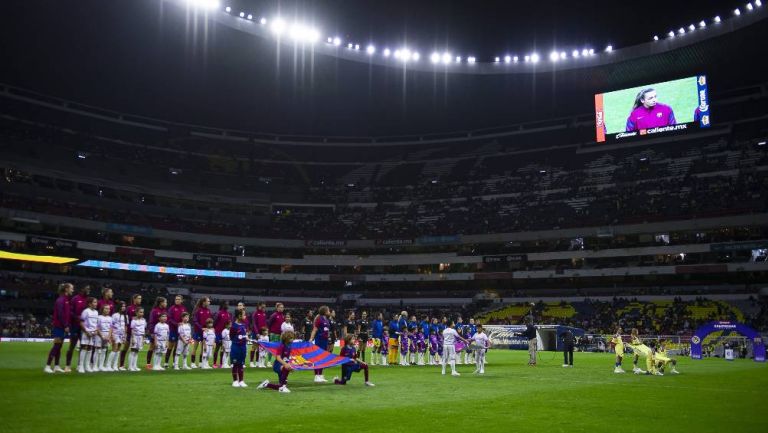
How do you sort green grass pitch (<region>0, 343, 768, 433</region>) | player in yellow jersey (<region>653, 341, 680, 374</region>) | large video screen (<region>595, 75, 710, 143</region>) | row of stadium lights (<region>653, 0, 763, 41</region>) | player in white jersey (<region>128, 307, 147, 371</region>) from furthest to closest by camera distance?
large video screen (<region>595, 75, 710, 143</region>)
row of stadium lights (<region>653, 0, 763, 41</region>)
player in yellow jersey (<region>653, 341, 680, 374</region>)
player in white jersey (<region>128, 307, 147, 371</region>)
green grass pitch (<region>0, 343, 768, 433</region>)

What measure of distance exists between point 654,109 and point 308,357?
49.6 meters

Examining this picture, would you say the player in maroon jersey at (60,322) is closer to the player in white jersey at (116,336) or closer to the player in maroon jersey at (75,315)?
the player in maroon jersey at (75,315)

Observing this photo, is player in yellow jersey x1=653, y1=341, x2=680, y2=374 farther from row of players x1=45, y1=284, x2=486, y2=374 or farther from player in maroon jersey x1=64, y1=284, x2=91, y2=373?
player in maroon jersey x1=64, y1=284, x2=91, y2=373

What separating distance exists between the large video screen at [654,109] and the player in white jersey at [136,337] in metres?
48.7

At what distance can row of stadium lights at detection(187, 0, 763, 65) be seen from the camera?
50.2 metres

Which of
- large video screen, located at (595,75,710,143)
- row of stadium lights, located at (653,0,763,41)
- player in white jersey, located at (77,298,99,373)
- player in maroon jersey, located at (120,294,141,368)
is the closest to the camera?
player in white jersey, located at (77,298,99,373)

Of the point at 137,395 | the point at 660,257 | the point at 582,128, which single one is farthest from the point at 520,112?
the point at 137,395

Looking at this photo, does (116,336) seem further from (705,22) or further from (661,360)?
(705,22)

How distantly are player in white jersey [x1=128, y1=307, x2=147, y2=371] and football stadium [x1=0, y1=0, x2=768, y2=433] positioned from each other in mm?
1763

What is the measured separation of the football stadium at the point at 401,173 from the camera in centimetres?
4938

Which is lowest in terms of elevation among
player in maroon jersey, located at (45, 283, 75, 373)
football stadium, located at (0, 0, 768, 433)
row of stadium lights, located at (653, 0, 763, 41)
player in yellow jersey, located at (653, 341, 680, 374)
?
player in yellow jersey, located at (653, 341, 680, 374)

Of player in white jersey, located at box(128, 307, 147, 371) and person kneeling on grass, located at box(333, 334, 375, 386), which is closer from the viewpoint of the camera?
person kneeling on grass, located at box(333, 334, 375, 386)

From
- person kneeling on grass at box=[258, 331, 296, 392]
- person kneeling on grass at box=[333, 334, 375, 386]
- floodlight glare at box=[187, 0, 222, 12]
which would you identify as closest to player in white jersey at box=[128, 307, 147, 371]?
person kneeling on grass at box=[258, 331, 296, 392]

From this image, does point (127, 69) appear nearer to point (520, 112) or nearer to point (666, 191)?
point (520, 112)
